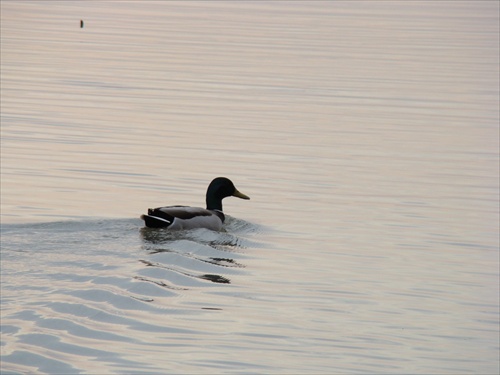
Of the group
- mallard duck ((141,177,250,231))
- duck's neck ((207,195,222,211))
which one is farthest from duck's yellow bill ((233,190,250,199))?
duck's neck ((207,195,222,211))

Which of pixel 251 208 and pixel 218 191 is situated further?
pixel 251 208

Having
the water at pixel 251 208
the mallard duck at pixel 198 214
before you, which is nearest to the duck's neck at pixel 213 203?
the mallard duck at pixel 198 214

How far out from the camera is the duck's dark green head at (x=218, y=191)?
609 inches

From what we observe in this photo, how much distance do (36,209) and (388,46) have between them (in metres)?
23.4

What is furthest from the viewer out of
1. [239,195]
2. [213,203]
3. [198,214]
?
[239,195]

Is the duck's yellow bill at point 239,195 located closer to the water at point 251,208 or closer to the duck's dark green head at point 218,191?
the duck's dark green head at point 218,191

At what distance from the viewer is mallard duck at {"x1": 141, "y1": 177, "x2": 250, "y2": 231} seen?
45.5 ft

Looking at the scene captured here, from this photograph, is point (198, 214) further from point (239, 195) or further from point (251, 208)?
point (251, 208)

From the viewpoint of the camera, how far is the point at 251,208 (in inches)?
631

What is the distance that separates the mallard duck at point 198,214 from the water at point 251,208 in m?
0.16

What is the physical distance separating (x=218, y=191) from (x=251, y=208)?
678 millimetres

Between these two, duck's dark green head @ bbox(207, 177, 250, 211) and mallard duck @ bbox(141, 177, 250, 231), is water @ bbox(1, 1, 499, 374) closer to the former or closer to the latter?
mallard duck @ bbox(141, 177, 250, 231)

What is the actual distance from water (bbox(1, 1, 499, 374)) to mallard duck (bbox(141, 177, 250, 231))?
6.3 inches

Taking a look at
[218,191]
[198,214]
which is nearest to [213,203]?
[218,191]
